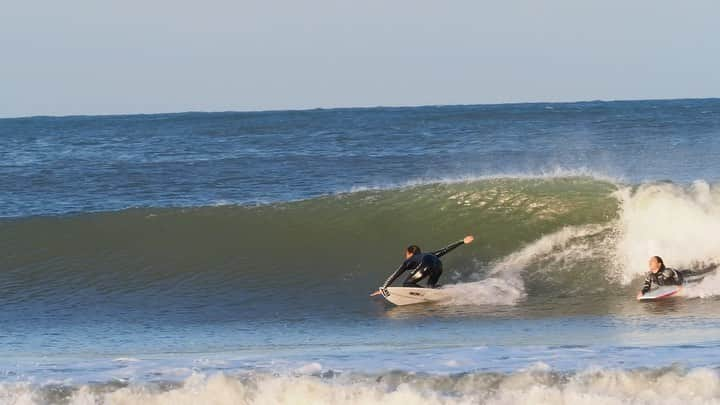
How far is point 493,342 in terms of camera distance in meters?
12.3

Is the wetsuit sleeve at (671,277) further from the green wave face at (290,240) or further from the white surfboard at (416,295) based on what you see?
the white surfboard at (416,295)

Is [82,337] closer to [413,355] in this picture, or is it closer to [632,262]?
[413,355]

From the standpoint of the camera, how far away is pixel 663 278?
1517cm

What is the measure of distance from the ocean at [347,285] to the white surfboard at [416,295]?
0.24m

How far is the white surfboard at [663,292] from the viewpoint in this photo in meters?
14.9

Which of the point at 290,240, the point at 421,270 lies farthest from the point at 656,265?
the point at 290,240

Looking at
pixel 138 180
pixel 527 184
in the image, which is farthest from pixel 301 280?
pixel 138 180

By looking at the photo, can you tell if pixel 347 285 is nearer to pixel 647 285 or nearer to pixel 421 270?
pixel 421 270

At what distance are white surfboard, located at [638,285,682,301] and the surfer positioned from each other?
0.07 m

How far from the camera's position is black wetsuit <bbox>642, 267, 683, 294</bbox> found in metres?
15.1

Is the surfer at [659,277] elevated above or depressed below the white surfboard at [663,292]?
above

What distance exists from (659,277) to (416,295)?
351 cm

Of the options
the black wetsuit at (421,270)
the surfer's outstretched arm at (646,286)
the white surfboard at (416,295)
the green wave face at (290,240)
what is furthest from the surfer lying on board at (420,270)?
the surfer's outstretched arm at (646,286)

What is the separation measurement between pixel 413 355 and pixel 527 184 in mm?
10217
